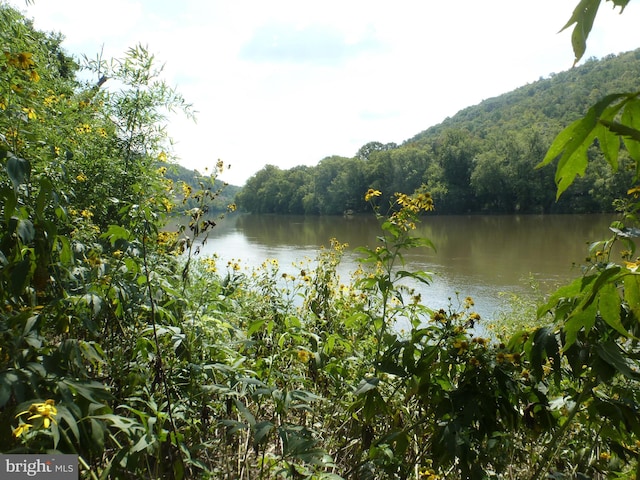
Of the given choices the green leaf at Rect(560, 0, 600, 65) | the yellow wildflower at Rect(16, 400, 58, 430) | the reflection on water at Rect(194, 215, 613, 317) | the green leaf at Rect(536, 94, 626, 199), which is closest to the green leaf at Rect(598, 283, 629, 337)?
the green leaf at Rect(536, 94, 626, 199)

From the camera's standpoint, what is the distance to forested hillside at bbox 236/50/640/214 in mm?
39969

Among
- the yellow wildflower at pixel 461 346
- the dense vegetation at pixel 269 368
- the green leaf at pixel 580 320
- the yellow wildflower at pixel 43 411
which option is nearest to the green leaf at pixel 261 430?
the dense vegetation at pixel 269 368

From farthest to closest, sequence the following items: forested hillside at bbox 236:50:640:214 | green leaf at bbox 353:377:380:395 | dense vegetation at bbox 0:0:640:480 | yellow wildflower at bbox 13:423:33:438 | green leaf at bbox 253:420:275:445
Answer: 1. forested hillside at bbox 236:50:640:214
2. green leaf at bbox 353:377:380:395
3. green leaf at bbox 253:420:275:445
4. dense vegetation at bbox 0:0:640:480
5. yellow wildflower at bbox 13:423:33:438

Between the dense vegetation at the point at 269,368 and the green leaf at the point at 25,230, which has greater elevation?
the green leaf at the point at 25,230

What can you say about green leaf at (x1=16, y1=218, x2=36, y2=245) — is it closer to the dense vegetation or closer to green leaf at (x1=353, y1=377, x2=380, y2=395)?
the dense vegetation

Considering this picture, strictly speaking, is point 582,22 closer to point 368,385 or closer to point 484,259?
point 368,385

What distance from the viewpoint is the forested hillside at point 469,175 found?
1574 inches

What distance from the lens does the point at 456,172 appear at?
49.4 m

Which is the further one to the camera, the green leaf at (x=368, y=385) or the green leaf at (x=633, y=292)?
the green leaf at (x=368, y=385)

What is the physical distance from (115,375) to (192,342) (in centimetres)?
31

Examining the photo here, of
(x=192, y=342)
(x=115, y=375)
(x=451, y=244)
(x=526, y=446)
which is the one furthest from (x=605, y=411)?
(x=451, y=244)

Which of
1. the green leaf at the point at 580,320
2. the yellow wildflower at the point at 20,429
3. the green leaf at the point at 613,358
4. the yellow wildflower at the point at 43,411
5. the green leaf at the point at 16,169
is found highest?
the green leaf at the point at 16,169

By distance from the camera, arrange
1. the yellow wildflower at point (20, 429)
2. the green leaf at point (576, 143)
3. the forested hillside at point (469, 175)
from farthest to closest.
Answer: the forested hillside at point (469, 175)
the yellow wildflower at point (20, 429)
the green leaf at point (576, 143)

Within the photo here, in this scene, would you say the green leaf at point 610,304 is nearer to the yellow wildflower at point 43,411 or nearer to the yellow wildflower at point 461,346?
the yellow wildflower at point 461,346
